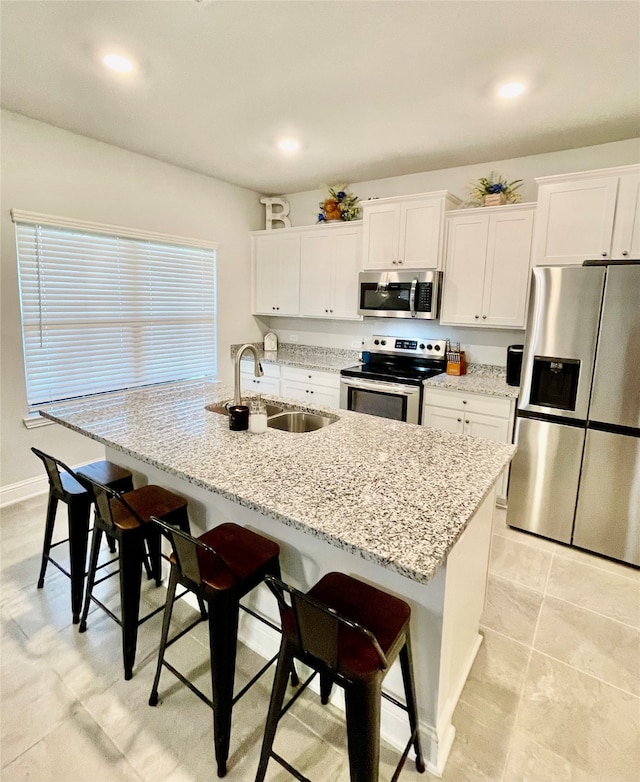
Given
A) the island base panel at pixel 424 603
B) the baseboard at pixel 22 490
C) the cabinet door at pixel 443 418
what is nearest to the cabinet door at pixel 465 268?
the cabinet door at pixel 443 418

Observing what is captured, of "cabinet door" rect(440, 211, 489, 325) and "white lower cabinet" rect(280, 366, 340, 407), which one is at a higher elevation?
"cabinet door" rect(440, 211, 489, 325)

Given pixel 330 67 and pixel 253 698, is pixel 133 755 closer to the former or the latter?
pixel 253 698

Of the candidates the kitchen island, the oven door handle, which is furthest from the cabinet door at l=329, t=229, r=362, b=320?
the kitchen island

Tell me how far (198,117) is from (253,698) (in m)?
3.30

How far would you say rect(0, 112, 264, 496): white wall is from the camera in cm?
296

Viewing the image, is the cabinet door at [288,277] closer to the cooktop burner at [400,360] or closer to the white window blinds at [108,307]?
the white window blinds at [108,307]

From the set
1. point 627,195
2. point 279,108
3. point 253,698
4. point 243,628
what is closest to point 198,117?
point 279,108

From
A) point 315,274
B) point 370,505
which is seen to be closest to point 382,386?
point 315,274

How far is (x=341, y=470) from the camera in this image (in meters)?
1.57

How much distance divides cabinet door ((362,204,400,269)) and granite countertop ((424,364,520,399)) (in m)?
1.15

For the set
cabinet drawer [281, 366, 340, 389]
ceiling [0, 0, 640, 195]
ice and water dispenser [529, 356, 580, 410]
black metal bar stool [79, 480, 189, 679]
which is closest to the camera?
black metal bar stool [79, 480, 189, 679]

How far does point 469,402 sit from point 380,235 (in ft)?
5.57

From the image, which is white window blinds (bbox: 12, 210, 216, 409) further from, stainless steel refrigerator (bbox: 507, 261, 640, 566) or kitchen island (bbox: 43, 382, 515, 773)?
stainless steel refrigerator (bbox: 507, 261, 640, 566)

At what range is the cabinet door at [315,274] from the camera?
4301mm
